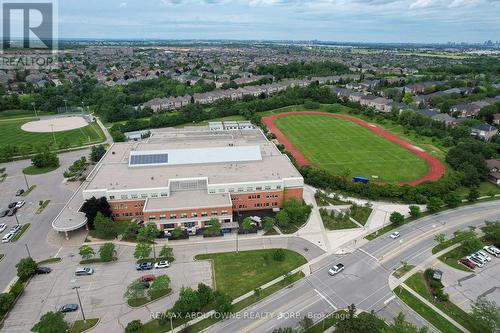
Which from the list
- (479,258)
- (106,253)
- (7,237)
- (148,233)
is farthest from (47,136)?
(479,258)

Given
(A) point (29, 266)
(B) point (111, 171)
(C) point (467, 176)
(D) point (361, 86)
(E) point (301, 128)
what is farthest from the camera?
(D) point (361, 86)

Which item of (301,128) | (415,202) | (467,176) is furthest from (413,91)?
(415,202)

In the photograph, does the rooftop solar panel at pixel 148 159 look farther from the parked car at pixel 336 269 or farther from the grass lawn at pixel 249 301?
the parked car at pixel 336 269

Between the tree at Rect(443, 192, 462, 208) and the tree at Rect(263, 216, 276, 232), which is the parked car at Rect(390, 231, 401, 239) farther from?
the tree at Rect(263, 216, 276, 232)

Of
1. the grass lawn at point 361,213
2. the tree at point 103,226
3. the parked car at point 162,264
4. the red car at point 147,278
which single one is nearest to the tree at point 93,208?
the tree at point 103,226

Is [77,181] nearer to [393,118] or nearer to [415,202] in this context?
[415,202]

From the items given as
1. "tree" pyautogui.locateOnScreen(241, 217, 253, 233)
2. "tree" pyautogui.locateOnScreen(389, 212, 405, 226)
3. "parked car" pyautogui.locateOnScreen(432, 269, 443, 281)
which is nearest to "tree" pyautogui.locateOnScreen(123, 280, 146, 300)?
"tree" pyautogui.locateOnScreen(241, 217, 253, 233)
